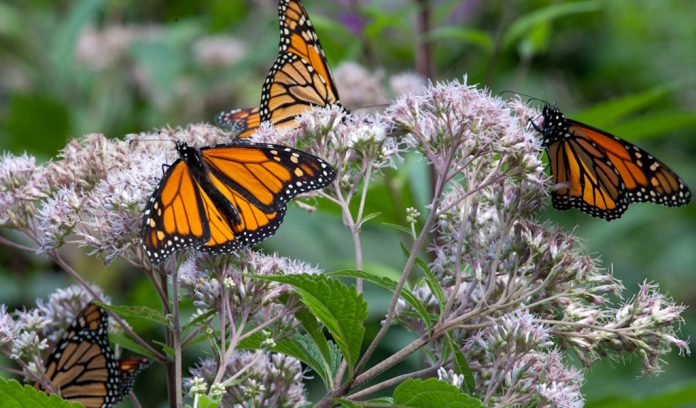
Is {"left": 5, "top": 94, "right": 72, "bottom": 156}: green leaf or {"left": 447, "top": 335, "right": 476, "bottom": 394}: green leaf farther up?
{"left": 5, "top": 94, "right": 72, "bottom": 156}: green leaf

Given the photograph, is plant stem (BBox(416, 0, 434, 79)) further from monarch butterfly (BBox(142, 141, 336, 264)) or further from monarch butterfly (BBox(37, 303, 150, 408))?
monarch butterfly (BBox(37, 303, 150, 408))

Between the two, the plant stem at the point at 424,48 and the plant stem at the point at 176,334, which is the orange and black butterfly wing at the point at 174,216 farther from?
the plant stem at the point at 424,48

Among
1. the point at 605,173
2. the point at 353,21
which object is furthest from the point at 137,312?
the point at 353,21

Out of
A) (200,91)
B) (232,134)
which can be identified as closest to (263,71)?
(200,91)

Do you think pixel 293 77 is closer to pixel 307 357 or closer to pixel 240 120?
pixel 240 120

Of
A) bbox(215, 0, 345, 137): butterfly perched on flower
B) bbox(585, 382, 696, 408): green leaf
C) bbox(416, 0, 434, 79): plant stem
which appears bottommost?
bbox(585, 382, 696, 408): green leaf

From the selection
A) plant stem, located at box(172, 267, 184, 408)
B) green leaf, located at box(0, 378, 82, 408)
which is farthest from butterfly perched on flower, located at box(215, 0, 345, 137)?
green leaf, located at box(0, 378, 82, 408)
